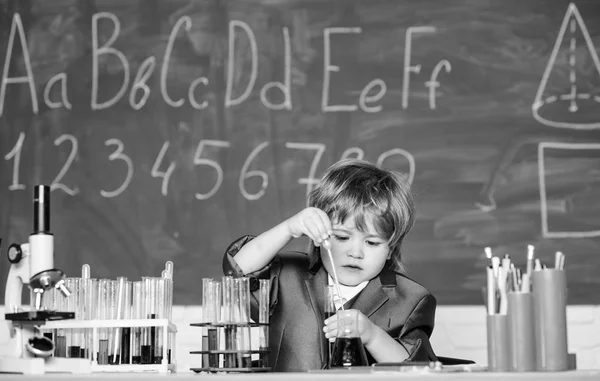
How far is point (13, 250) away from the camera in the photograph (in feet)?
5.18

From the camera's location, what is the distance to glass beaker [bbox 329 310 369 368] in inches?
58.2

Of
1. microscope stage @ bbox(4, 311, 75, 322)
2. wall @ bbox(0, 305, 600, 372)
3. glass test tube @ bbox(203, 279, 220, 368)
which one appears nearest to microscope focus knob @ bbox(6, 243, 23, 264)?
microscope stage @ bbox(4, 311, 75, 322)

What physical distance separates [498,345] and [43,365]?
2.37 feet

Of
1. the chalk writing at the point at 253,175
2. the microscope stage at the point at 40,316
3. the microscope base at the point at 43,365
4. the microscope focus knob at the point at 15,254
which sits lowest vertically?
the microscope base at the point at 43,365

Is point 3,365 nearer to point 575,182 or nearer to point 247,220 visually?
point 247,220

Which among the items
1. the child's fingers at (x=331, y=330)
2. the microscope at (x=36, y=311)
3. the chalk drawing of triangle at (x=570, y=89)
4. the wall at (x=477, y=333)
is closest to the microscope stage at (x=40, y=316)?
the microscope at (x=36, y=311)

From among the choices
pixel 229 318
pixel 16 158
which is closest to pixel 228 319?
pixel 229 318

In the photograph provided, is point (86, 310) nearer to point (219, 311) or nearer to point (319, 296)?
point (219, 311)

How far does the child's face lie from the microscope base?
68 cm

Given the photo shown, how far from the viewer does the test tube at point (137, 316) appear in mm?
1666

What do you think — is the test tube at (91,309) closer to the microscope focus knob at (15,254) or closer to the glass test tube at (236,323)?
the microscope focus knob at (15,254)

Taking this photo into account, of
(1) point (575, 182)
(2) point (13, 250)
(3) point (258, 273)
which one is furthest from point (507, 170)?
(2) point (13, 250)

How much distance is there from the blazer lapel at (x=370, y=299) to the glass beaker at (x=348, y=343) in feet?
1.65

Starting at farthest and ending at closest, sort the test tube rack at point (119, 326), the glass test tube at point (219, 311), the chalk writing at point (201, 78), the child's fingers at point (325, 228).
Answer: the chalk writing at point (201, 78) → the child's fingers at point (325, 228) → the test tube rack at point (119, 326) → the glass test tube at point (219, 311)
